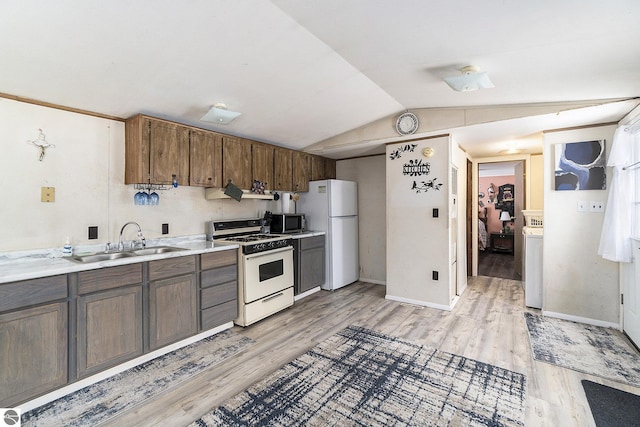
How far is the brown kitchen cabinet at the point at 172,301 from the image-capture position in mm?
2441

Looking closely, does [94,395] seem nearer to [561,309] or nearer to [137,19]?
[137,19]

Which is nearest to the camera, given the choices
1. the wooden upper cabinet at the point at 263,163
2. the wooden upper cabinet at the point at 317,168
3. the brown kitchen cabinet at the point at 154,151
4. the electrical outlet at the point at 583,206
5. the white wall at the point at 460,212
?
the brown kitchen cabinet at the point at 154,151

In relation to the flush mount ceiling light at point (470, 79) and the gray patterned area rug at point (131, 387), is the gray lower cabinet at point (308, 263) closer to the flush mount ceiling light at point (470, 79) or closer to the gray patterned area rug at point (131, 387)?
the gray patterned area rug at point (131, 387)

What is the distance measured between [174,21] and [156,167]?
1.41 m

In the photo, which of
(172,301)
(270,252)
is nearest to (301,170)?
(270,252)

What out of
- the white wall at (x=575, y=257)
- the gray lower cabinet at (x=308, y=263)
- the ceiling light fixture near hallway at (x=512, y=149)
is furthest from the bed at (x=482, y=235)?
the gray lower cabinet at (x=308, y=263)

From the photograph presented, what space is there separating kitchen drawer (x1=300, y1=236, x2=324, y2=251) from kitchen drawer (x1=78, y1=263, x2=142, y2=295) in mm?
2088

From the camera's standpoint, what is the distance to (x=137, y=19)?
172 centimetres

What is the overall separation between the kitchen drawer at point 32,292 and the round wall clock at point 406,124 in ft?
11.6

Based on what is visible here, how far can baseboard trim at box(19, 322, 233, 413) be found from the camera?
1900 millimetres

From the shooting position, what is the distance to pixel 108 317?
85.8 inches

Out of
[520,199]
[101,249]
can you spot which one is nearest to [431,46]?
[101,249]

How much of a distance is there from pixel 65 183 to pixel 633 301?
17.0 feet

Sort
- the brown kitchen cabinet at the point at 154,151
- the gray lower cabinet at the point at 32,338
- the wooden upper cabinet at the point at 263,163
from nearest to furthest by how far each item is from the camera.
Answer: the gray lower cabinet at the point at 32,338 → the brown kitchen cabinet at the point at 154,151 → the wooden upper cabinet at the point at 263,163
